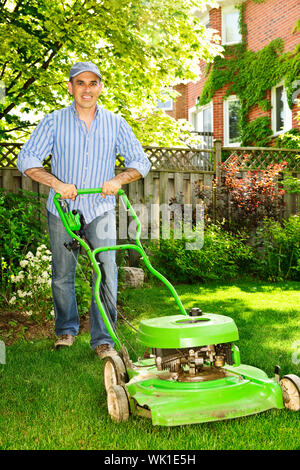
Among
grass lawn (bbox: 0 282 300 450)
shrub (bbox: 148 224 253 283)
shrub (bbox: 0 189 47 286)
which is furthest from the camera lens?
shrub (bbox: 148 224 253 283)

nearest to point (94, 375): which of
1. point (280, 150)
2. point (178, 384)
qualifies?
point (178, 384)

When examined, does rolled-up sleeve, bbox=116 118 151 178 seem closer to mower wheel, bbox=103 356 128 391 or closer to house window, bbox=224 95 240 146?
mower wheel, bbox=103 356 128 391

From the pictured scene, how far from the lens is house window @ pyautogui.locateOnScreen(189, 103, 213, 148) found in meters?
17.1

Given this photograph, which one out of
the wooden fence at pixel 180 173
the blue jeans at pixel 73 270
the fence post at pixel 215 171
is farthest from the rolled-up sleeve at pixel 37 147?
the fence post at pixel 215 171

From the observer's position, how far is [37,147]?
12.4ft

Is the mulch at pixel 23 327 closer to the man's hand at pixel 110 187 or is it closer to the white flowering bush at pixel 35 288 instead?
the white flowering bush at pixel 35 288

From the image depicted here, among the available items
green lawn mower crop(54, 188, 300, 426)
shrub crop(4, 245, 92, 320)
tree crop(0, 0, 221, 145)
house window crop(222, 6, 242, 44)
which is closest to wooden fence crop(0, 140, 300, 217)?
tree crop(0, 0, 221, 145)

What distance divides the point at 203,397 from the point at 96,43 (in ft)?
19.4

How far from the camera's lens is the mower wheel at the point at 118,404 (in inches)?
103

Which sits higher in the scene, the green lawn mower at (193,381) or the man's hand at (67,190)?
the man's hand at (67,190)

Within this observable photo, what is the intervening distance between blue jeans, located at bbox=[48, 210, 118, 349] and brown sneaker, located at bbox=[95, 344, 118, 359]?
3 cm

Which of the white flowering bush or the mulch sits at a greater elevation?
the white flowering bush

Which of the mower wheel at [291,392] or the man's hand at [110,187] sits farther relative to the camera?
the man's hand at [110,187]
